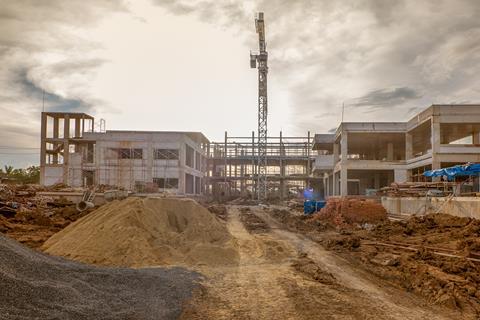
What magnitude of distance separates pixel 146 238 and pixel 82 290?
231 inches

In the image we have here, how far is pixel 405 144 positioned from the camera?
42625mm

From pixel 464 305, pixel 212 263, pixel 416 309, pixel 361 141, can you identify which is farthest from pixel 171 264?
pixel 361 141

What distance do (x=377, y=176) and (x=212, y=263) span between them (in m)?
40.2

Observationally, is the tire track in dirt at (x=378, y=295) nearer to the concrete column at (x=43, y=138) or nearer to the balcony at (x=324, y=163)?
the balcony at (x=324, y=163)

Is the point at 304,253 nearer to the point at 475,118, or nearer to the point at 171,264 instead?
the point at 171,264

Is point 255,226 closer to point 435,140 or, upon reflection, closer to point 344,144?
point 435,140

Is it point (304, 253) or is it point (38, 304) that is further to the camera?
point (304, 253)

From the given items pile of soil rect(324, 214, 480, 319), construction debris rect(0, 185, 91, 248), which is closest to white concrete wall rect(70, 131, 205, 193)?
construction debris rect(0, 185, 91, 248)

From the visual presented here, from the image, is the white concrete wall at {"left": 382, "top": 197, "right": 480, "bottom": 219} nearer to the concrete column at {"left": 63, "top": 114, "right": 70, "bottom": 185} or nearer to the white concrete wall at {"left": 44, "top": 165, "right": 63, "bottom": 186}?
the concrete column at {"left": 63, "top": 114, "right": 70, "bottom": 185}

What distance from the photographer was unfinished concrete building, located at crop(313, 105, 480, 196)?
30438 millimetres

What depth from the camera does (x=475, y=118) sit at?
30.0 meters

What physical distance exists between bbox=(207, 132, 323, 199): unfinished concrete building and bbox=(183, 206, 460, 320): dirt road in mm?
56157

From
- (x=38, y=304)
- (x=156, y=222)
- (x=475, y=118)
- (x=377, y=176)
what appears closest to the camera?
(x=38, y=304)

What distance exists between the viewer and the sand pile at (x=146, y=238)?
39.8ft
